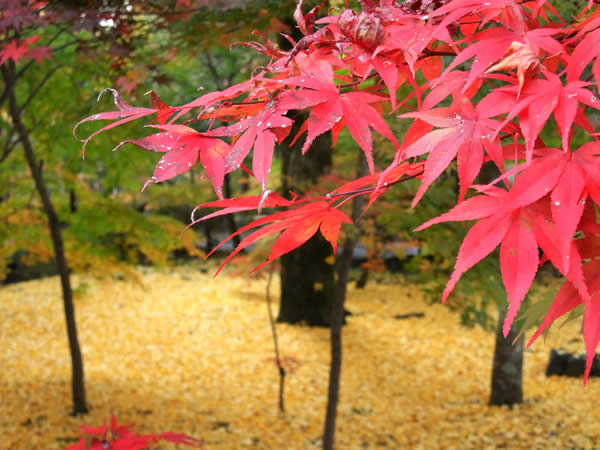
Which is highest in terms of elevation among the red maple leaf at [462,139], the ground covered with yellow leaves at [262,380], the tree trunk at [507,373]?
the red maple leaf at [462,139]

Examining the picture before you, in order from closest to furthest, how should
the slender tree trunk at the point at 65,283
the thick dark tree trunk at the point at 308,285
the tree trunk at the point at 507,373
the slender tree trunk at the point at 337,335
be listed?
the slender tree trunk at the point at 337,335 → the slender tree trunk at the point at 65,283 → the tree trunk at the point at 507,373 → the thick dark tree trunk at the point at 308,285

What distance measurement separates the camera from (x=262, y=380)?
6383 millimetres

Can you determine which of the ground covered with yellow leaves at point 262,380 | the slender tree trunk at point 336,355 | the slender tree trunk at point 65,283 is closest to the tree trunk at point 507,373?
the ground covered with yellow leaves at point 262,380

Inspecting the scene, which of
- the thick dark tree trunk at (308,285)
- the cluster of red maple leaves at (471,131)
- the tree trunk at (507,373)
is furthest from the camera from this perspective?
the thick dark tree trunk at (308,285)

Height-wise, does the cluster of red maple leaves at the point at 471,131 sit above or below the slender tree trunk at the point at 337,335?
above

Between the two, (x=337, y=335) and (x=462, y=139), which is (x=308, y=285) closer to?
(x=337, y=335)

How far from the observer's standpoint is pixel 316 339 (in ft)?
25.6

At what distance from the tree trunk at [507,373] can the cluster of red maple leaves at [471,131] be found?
4.97m

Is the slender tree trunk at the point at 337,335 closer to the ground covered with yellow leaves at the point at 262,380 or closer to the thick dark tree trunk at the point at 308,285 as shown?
the ground covered with yellow leaves at the point at 262,380

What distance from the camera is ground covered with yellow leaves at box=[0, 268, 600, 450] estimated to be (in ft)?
16.5

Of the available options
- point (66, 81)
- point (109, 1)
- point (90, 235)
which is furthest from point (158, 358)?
point (109, 1)

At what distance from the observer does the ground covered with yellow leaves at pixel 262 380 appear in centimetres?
502

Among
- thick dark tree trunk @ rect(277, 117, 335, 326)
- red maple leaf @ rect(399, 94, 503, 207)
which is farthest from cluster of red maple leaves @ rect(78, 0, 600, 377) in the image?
thick dark tree trunk @ rect(277, 117, 335, 326)

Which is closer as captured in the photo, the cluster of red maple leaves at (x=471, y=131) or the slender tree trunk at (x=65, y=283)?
the cluster of red maple leaves at (x=471, y=131)
